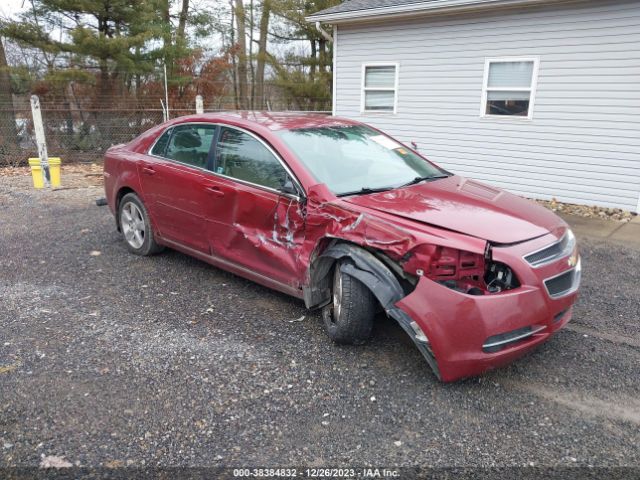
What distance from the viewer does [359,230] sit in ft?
10.3

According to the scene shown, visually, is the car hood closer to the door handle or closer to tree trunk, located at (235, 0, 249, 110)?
the door handle

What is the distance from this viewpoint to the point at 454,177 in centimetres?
424

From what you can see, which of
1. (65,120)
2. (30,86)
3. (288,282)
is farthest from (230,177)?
(30,86)

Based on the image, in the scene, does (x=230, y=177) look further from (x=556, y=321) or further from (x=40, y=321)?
(x=556, y=321)

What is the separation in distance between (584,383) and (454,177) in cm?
191

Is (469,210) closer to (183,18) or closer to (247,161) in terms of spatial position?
(247,161)

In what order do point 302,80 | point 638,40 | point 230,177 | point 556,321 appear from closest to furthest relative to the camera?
point 556,321, point 230,177, point 638,40, point 302,80

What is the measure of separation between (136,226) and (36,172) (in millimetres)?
5334

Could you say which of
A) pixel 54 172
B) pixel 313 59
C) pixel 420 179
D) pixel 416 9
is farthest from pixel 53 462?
pixel 313 59

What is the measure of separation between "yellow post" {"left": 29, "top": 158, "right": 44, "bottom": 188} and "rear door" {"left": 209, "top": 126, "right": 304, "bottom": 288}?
21.8 feet

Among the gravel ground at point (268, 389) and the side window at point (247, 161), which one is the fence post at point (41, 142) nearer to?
the gravel ground at point (268, 389)

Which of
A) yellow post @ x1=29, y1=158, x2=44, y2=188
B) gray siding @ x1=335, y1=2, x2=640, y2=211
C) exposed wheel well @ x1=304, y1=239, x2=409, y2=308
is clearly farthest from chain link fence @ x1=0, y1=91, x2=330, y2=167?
exposed wheel well @ x1=304, y1=239, x2=409, y2=308

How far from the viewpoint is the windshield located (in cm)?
368

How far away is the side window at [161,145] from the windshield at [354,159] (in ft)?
4.97
